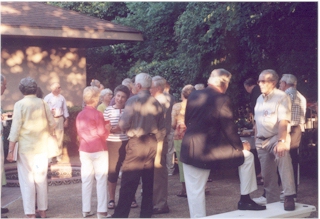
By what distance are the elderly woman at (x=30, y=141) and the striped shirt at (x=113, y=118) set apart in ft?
2.61

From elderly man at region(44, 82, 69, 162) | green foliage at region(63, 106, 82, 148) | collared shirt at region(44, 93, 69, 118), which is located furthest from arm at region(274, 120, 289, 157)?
green foliage at region(63, 106, 82, 148)

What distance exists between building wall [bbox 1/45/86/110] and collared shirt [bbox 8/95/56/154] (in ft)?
25.7

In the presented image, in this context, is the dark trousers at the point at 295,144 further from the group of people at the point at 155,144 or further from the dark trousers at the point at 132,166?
the dark trousers at the point at 132,166

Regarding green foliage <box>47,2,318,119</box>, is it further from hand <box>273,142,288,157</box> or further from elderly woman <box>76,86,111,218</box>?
elderly woman <box>76,86,111,218</box>

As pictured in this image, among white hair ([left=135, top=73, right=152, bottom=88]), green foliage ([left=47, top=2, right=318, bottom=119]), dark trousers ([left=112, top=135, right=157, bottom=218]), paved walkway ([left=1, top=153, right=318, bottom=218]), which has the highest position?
green foliage ([left=47, top=2, right=318, bottom=119])

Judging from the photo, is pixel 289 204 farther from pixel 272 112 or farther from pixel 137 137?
pixel 137 137

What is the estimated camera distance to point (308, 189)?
9055 millimetres

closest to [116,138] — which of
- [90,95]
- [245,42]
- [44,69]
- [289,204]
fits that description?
[90,95]

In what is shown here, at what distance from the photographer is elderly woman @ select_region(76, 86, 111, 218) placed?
23.5 feet

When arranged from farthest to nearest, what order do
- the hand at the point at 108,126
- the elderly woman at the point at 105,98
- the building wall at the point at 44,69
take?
the building wall at the point at 44,69, the elderly woman at the point at 105,98, the hand at the point at 108,126

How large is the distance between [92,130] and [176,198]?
2.16 metres

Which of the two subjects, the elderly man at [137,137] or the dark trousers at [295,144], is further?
the dark trousers at [295,144]

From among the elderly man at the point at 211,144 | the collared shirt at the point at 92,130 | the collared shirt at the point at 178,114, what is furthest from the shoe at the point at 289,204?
the collared shirt at the point at 92,130

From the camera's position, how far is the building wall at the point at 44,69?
1488 cm
